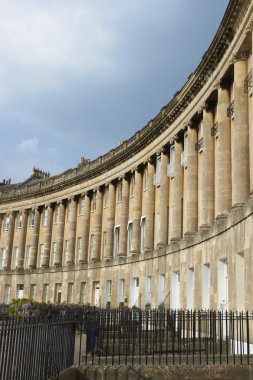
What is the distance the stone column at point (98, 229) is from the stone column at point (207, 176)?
718 inches

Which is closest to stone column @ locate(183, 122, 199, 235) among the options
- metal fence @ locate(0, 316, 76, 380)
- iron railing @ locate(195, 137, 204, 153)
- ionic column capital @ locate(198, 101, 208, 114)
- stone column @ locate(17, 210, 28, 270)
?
iron railing @ locate(195, 137, 204, 153)

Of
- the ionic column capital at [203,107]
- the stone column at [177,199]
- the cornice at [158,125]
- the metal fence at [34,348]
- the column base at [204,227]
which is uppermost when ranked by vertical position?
the cornice at [158,125]

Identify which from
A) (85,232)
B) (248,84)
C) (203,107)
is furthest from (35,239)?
(248,84)

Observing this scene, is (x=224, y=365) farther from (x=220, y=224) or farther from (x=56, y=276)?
(x=56, y=276)

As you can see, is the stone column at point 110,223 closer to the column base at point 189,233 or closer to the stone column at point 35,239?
the stone column at point 35,239

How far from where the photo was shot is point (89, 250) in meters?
43.8

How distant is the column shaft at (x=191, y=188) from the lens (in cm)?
2528

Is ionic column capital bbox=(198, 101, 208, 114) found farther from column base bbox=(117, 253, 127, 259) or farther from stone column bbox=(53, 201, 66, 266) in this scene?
stone column bbox=(53, 201, 66, 266)

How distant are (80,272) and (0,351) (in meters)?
34.5

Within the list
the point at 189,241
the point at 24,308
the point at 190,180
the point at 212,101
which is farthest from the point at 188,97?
the point at 24,308

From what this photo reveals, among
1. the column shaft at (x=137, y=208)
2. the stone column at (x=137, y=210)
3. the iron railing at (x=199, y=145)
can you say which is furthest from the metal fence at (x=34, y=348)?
the column shaft at (x=137, y=208)

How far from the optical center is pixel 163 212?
30.3m

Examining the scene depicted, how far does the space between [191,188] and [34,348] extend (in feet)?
54.1

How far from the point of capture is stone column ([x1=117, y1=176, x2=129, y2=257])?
121ft
